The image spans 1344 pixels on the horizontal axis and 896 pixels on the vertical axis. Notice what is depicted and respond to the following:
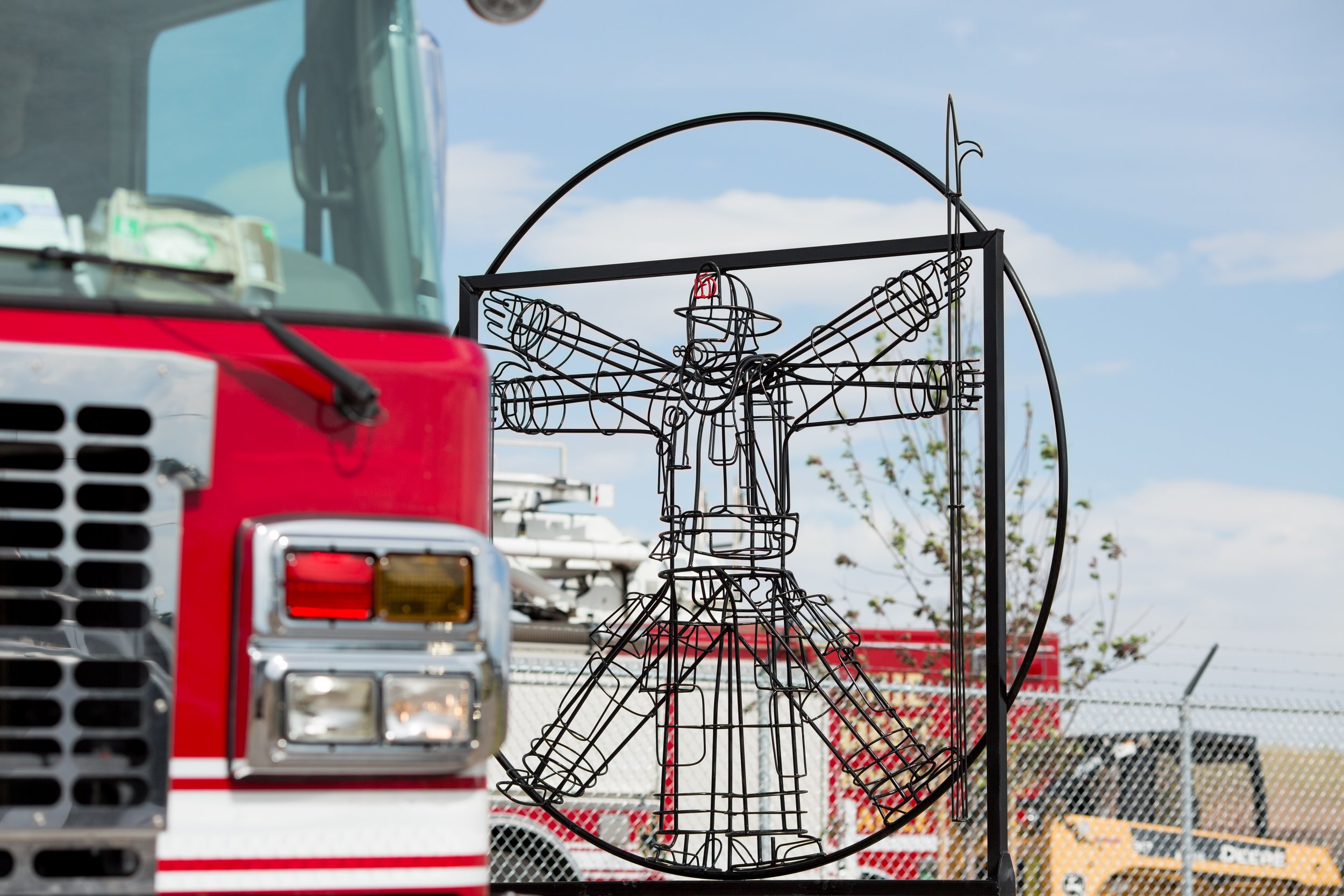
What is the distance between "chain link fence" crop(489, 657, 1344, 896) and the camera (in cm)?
788

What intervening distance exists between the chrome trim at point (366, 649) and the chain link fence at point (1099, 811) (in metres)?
5.43

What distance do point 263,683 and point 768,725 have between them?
190cm

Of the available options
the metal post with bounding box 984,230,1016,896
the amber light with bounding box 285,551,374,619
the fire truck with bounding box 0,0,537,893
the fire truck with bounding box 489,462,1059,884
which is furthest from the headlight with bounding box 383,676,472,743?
the fire truck with bounding box 489,462,1059,884

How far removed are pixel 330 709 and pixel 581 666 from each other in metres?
5.70

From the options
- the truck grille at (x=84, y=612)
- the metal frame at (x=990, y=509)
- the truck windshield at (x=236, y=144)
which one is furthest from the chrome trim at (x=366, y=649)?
the metal frame at (x=990, y=509)

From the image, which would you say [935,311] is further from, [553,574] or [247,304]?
[553,574]

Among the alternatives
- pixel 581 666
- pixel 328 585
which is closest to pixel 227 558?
pixel 328 585

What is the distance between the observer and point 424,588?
204 cm

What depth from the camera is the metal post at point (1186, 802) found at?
297 inches

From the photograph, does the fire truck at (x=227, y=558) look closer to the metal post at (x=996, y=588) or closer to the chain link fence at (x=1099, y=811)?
the metal post at (x=996, y=588)

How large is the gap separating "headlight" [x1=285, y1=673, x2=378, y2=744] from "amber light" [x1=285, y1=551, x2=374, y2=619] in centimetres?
9

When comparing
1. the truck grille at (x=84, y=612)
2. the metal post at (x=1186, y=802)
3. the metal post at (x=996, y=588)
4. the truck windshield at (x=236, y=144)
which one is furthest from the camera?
the metal post at (x=1186, y=802)

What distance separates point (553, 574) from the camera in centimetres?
900

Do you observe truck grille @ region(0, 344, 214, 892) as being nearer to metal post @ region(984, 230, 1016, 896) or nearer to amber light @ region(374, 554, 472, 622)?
amber light @ region(374, 554, 472, 622)
